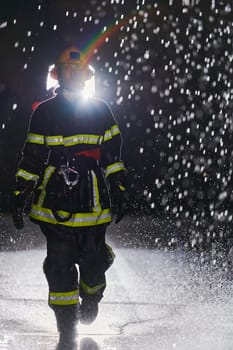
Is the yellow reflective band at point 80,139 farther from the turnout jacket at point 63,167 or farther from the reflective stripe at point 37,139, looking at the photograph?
the reflective stripe at point 37,139

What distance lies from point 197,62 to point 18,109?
6069 millimetres

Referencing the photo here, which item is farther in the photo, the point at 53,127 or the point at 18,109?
the point at 18,109

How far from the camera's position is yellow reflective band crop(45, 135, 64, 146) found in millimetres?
6277

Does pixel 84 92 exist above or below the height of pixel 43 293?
above

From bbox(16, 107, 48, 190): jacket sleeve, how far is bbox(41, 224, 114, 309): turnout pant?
0.32 metres

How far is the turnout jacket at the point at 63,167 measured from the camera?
20.5 feet

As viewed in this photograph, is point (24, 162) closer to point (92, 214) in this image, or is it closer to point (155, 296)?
point (92, 214)

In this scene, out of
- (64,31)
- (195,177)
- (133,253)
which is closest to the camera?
(133,253)

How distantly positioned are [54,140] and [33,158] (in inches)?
7.1

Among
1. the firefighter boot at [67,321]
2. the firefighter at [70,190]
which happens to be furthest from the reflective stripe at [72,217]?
the firefighter boot at [67,321]

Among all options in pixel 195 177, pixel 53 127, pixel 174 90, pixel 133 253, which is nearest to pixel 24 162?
pixel 53 127

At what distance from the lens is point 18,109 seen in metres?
31.4

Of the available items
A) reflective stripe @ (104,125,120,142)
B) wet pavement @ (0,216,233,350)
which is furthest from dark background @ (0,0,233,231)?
reflective stripe @ (104,125,120,142)

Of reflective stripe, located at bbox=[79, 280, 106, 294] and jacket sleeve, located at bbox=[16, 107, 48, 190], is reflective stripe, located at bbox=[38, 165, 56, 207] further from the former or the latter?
reflective stripe, located at bbox=[79, 280, 106, 294]
